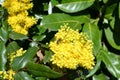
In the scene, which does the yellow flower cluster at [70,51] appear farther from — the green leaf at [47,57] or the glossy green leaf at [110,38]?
the glossy green leaf at [110,38]

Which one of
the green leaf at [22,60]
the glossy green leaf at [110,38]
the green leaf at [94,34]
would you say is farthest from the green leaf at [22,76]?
the glossy green leaf at [110,38]

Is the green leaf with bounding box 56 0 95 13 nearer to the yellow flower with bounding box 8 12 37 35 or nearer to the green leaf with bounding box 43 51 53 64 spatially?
the yellow flower with bounding box 8 12 37 35

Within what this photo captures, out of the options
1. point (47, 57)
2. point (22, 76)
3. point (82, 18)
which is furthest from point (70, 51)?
point (82, 18)

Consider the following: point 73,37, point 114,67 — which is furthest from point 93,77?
point 73,37

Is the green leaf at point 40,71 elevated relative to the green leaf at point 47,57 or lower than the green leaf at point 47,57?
lower

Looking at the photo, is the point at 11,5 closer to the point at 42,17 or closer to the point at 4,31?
the point at 4,31

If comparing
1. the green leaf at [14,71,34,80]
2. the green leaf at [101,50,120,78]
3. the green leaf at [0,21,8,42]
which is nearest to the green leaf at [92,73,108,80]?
the green leaf at [101,50,120,78]

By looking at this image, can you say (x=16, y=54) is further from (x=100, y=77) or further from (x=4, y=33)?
(x=100, y=77)
